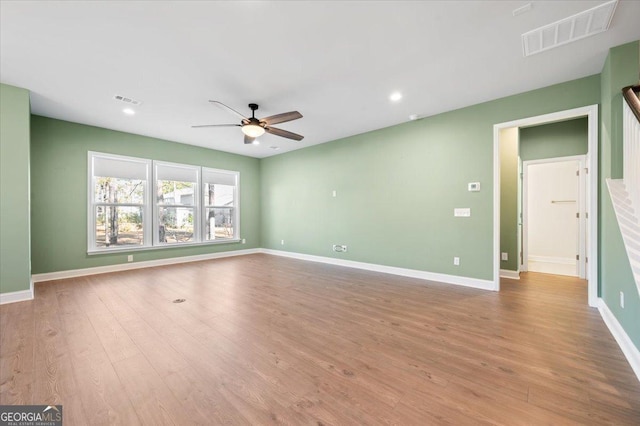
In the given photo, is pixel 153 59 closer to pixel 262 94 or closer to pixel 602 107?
pixel 262 94

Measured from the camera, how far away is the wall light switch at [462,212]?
4.13m

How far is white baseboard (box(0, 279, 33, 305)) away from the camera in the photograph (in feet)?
11.0

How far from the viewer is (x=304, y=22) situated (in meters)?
2.30

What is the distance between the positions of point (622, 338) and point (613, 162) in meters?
1.82

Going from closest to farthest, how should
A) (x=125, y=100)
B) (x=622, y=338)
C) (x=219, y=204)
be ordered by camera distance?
(x=622, y=338)
(x=125, y=100)
(x=219, y=204)

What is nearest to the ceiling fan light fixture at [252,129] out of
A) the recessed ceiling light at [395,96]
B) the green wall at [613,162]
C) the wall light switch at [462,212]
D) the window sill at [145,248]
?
the recessed ceiling light at [395,96]

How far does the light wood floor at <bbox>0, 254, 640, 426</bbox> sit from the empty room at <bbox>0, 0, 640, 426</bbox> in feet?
0.07

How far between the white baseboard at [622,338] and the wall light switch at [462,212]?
71.4 inches

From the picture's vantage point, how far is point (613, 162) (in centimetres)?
274

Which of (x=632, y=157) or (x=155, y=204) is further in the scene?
(x=155, y=204)

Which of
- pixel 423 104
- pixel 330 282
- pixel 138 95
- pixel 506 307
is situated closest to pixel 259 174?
pixel 138 95

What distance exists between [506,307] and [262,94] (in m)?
4.39

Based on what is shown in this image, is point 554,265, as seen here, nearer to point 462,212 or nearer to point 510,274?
point 510,274

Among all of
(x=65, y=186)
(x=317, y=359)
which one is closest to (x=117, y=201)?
(x=65, y=186)
